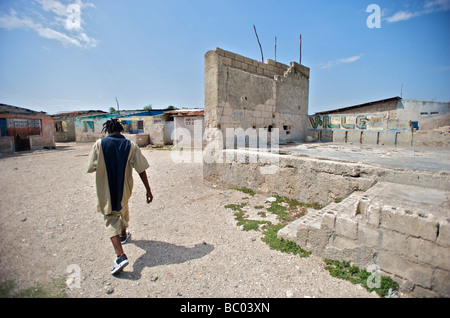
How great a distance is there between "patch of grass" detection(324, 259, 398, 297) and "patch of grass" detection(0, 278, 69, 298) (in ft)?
9.06

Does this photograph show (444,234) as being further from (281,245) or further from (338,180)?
(338,180)

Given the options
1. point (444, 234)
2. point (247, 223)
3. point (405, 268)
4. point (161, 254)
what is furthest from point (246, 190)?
point (444, 234)

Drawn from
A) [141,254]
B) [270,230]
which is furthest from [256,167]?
[141,254]

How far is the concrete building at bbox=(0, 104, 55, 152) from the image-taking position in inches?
588

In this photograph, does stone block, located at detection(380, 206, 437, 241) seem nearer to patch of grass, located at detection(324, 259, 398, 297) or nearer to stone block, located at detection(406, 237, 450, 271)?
stone block, located at detection(406, 237, 450, 271)

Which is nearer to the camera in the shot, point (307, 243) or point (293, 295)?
point (293, 295)

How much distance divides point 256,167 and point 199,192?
1587 mm

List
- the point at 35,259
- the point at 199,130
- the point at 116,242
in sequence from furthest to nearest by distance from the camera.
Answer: the point at 199,130 → the point at 35,259 → the point at 116,242

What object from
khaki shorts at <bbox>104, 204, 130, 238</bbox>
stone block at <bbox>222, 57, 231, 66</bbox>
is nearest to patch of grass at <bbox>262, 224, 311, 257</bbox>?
khaki shorts at <bbox>104, 204, 130, 238</bbox>

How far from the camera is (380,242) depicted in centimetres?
228

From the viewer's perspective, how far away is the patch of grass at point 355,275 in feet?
7.06

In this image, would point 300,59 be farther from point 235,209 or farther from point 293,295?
point 293,295

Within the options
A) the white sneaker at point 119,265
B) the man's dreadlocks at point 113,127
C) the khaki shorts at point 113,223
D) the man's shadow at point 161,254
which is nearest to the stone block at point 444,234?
the man's shadow at point 161,254

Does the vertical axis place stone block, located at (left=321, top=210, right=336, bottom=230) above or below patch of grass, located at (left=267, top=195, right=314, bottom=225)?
above
